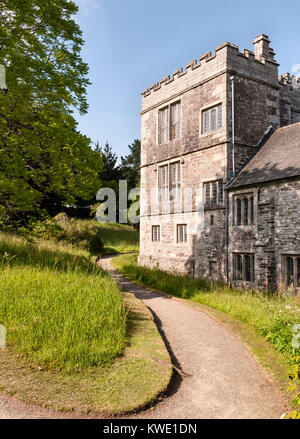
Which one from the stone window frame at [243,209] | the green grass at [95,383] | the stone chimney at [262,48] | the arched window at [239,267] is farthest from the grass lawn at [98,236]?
the stone chimney at [262,48]

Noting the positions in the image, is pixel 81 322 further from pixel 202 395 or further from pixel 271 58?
pixel 271 58

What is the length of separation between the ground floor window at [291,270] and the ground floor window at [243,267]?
1577 mm

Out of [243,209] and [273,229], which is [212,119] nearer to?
[243,209]

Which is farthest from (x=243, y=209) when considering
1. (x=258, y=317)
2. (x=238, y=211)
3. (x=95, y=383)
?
(x=95, y=383)

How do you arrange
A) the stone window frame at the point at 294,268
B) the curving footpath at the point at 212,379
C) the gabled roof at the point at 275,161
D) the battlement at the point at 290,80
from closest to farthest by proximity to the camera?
1. the curving footpath at the point at 212,379
2. the stone window frame at the point at 294,268
3. the gabled roof at the point at 275,161
4. the battlement at the point at 290,80

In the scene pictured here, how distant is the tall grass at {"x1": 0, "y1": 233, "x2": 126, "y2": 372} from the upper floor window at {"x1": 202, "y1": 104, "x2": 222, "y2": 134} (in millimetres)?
10783

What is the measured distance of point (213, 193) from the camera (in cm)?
1622

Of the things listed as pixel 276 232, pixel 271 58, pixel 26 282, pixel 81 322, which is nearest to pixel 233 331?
pixel 81 322

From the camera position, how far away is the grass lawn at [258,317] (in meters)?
6.18

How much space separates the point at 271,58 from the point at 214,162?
6757 millimetres

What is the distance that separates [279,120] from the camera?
1717cm

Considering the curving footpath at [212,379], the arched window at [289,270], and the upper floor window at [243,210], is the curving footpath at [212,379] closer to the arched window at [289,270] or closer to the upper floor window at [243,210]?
the arched window at [289,270]

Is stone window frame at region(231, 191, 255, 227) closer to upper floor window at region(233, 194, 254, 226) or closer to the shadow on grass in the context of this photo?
upper floor window at region(233, 194, 254, 226)

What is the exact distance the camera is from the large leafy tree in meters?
10.3
